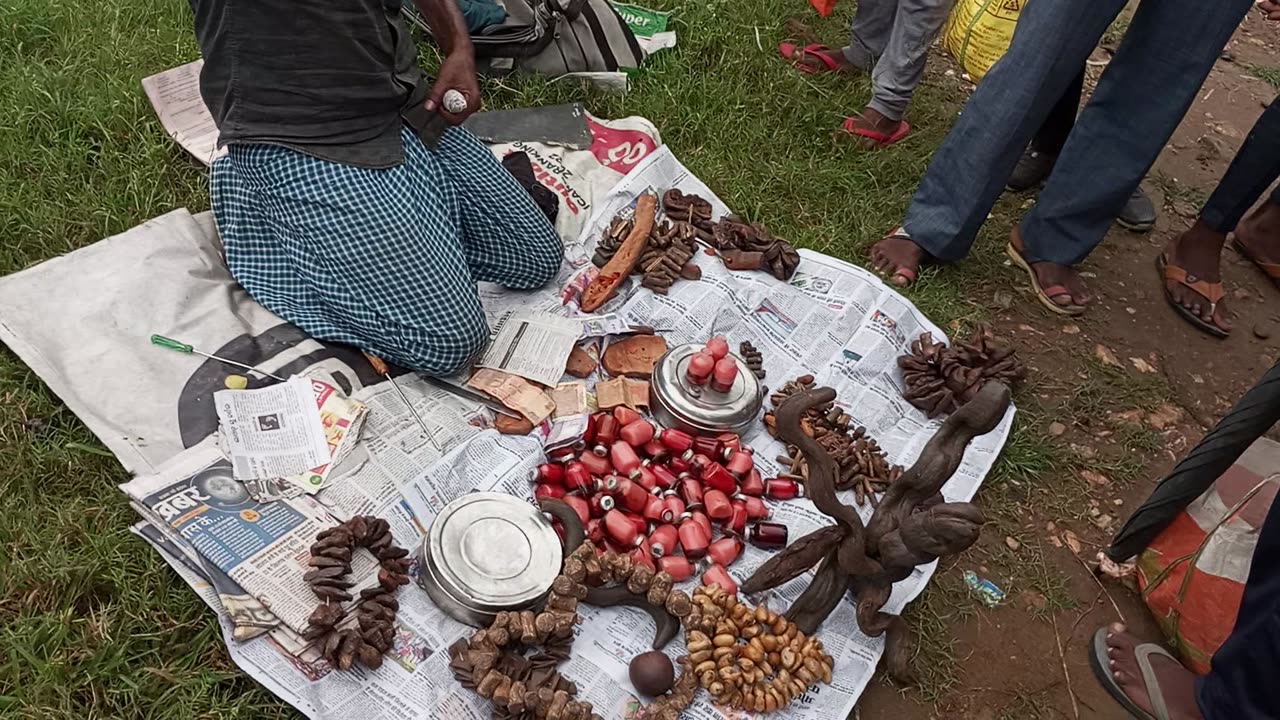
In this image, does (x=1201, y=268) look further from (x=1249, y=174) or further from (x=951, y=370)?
(x=951, y=370)

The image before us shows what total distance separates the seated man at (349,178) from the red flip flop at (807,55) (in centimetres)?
243

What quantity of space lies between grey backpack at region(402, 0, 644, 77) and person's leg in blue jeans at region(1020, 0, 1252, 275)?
218 centimetres

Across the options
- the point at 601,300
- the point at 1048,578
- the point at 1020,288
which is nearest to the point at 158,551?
the point at 601,300

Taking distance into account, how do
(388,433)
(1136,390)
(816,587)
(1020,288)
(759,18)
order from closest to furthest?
(816,587) → (388,433) → (1136,390) → (1020,288) → (759,18)

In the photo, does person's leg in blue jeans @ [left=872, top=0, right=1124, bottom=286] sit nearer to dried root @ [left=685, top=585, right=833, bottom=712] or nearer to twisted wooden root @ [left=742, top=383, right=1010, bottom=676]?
twisted wooden root @ [left=742, top=383, right=1010, bottom=676]

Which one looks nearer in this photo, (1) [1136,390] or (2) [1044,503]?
(2) [1044,503]

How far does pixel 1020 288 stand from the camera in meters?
4.13

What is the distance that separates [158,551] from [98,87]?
2.40 metres

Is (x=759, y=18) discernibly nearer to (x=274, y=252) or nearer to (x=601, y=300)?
(x=601, y=300)

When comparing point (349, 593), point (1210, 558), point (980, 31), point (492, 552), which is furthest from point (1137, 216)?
point (349, 593)

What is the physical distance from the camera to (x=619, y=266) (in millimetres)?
3588

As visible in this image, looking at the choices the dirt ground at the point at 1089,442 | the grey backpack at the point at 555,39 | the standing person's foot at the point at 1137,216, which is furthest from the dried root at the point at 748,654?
the standing person's foot at the point at 1137,216

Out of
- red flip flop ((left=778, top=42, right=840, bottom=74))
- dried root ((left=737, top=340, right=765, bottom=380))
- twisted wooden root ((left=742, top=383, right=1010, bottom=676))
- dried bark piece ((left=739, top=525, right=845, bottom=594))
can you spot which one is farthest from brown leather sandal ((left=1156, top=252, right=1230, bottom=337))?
dried bark piece ((left=739, top=525, right=845, bottom=594))

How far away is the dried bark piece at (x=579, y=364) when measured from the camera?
3299 millimetres
